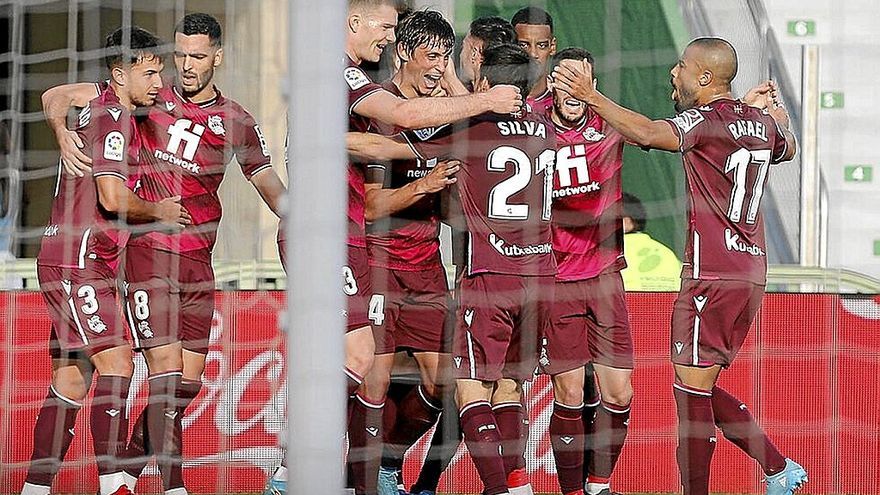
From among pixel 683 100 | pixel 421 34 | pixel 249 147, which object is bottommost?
pixel 249 147

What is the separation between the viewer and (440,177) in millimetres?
2811

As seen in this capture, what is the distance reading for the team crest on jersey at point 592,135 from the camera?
9.64 feet

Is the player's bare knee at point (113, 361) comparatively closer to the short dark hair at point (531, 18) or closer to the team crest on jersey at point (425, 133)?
the team crest on jersey at point (425, 133)

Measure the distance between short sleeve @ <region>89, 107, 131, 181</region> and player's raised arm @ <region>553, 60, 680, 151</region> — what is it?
0.93 meters

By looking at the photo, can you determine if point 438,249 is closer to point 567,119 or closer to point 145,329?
point 567,119

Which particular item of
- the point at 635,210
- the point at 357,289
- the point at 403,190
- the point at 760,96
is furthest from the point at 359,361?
the point at 760,96

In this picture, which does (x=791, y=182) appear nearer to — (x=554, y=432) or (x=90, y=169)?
(x=554, y=432)

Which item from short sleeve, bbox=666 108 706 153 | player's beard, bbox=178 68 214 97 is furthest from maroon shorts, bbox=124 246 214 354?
short sleeve, bbox=666 108 706 153

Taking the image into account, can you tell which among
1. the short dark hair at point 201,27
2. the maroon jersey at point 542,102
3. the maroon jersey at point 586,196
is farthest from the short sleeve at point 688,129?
the short dark hair at point 201,27

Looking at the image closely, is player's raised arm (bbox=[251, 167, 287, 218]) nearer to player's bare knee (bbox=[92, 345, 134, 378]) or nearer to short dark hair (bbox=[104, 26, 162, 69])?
short dark hair (bbox=[104, 26, 162, 69])

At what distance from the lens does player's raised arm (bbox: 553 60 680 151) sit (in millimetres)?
2826

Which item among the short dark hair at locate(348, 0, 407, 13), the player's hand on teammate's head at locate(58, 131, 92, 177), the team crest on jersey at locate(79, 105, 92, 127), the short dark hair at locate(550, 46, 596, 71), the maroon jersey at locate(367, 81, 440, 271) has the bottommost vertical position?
the maroon jersey at locate(367, 81, 440, 271)

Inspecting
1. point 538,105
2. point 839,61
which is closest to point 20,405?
point 538,105

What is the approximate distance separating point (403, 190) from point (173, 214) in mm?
514
